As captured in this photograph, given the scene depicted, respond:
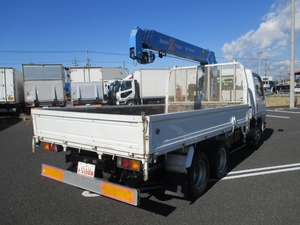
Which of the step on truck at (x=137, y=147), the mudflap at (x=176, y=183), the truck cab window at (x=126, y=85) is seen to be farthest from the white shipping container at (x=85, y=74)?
the mudflap at (x=176, y=183)

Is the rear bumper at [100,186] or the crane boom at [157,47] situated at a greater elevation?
the crane boom at [157,47]

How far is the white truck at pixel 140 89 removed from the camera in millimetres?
19906

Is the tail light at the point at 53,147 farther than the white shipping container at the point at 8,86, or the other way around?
the white shipping container at the point at 8,86

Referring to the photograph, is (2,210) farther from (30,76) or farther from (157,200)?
(30,76)

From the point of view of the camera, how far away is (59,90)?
53.4ft

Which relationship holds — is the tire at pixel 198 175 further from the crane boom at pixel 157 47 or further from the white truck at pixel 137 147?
the crane boom at pixel 157 47

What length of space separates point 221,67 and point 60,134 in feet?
15.3

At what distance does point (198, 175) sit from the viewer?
3971 millimetres

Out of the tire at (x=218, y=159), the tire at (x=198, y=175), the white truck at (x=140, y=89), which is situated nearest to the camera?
→ the tire at (x=198, y=175)

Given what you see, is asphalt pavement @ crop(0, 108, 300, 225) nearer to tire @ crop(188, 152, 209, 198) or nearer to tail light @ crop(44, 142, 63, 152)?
tire @ crop(188, 152, 209, 198)

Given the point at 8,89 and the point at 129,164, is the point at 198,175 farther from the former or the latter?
the point at 8,89

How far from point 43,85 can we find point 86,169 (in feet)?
46.3

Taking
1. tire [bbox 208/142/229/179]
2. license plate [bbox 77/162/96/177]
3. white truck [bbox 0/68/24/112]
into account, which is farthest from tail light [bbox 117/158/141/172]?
white truck [bbox 0/68/24/112]

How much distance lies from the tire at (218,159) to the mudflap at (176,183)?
107 centimetres
